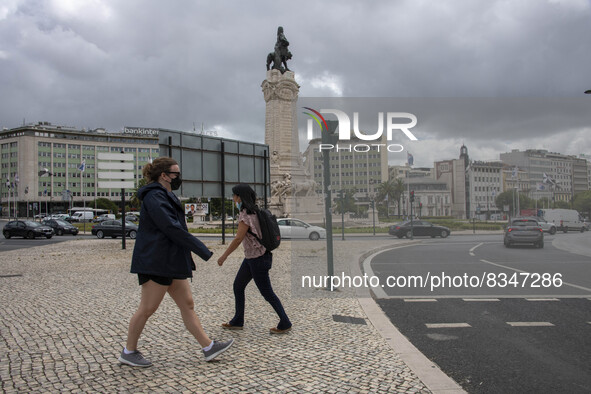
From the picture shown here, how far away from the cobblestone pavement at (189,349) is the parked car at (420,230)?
2.47m

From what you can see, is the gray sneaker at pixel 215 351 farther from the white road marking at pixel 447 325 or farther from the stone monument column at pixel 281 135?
the stone monument column at pixel 281 135

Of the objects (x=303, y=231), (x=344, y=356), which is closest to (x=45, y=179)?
(x=303, y=231)

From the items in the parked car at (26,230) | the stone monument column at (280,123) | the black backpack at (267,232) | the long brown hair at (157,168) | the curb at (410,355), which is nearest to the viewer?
the curb at (410,355)

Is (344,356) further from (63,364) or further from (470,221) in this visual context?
(470,221)

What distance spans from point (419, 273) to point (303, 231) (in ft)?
46.5

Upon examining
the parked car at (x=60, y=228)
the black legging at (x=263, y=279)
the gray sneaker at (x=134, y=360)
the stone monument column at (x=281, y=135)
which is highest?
the stone monument column at (x=281, y=135)

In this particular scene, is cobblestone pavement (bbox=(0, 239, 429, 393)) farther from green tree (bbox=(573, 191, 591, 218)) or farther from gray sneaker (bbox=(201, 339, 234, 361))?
green tree (bbox=(573, 191, 591, 218))

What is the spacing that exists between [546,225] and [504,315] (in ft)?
6.10

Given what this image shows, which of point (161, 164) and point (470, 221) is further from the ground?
point (161, 164)

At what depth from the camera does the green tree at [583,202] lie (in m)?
7.19

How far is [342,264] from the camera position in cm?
1296

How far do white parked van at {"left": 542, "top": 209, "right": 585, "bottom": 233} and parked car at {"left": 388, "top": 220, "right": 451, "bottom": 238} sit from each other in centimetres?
→ 178

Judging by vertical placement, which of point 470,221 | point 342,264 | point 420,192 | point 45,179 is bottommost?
point 342,264

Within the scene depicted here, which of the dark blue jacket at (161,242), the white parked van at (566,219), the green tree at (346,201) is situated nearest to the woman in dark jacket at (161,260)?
the dark blue jacket at (161,242)
